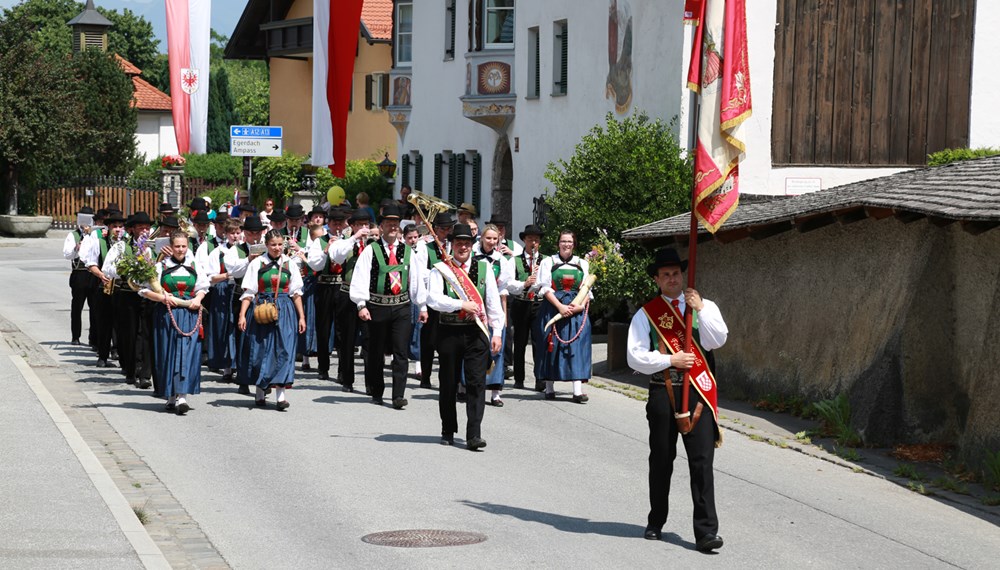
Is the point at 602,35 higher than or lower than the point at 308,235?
higher

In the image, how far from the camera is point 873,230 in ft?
46.9

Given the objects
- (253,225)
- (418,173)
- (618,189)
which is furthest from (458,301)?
(418,173)

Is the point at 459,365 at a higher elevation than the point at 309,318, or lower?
higher

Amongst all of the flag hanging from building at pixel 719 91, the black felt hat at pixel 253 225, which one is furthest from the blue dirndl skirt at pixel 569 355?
the flag hanging from building at pixel 719 91

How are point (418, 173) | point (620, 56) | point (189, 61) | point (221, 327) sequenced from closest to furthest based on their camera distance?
point (221, 327) → point (620, 56) → point (189, 61) → point (418, 173)

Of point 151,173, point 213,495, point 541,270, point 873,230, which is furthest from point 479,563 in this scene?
point 151,173

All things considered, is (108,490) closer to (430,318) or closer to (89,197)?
(430,318)

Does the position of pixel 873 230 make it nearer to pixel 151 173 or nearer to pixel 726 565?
pixel 726 565

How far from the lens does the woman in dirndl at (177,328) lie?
14.4 meters

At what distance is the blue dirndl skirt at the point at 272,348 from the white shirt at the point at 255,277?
10 cm

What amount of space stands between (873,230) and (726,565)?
6.54m

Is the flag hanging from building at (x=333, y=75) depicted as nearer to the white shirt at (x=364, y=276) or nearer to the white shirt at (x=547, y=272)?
the white shirt at (x=547, y=272)

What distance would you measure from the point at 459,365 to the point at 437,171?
25.5 metres

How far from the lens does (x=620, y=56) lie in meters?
25.6
